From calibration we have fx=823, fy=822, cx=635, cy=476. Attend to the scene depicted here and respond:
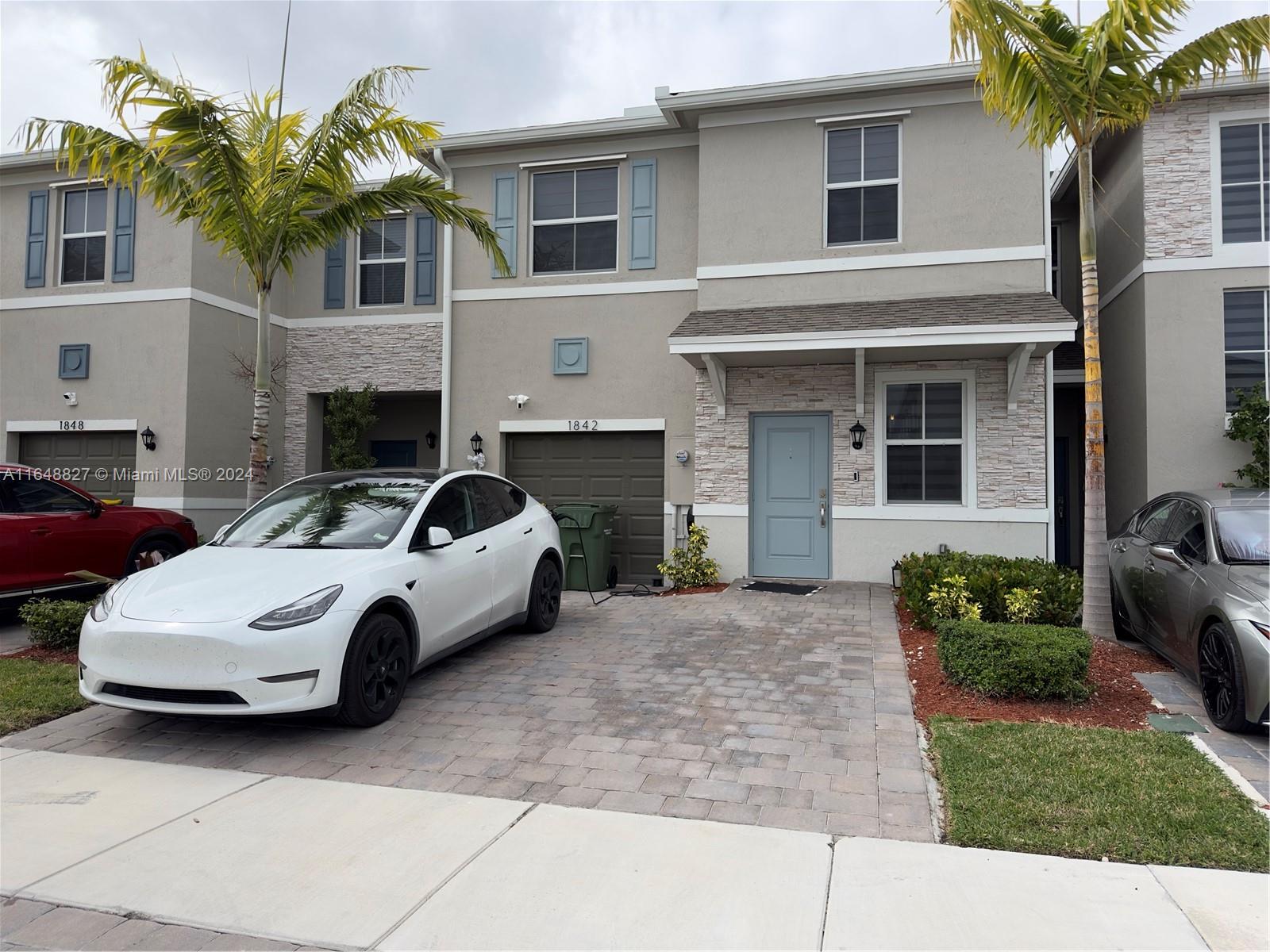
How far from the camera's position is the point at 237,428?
1252cm

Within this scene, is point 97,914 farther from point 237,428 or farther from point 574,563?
point 237,428

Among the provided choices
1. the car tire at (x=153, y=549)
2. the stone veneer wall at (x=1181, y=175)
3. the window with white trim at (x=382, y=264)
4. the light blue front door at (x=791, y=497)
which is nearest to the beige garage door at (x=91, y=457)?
the car tire at (x=153, y=549)

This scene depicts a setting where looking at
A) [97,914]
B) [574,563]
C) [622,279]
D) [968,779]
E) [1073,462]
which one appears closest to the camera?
[97,914]

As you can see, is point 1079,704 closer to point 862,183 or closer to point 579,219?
point 862,183

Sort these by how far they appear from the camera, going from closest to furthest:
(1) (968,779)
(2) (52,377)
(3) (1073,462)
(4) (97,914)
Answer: (4) (97,914) < (1) (968,779) < (2) (52,377) < (3) (1073,462)

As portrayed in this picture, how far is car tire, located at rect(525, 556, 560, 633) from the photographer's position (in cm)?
733

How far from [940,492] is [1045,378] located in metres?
1.79

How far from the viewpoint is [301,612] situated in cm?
455

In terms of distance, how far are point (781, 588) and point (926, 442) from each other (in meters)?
2.54

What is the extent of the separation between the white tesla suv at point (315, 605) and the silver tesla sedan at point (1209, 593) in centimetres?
481

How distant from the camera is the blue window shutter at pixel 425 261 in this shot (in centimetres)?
1266

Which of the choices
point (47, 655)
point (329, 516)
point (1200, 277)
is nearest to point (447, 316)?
point (329, 516)

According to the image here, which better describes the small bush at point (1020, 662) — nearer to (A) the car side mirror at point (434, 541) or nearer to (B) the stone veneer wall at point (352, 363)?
(A) the car side mirror at point (434, 541)

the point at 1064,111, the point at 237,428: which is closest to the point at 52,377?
the point at 237,428
